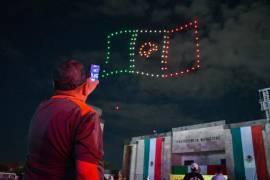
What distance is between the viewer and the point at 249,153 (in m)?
20.7

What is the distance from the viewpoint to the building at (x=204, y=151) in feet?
67.1

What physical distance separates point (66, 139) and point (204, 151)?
25139mm

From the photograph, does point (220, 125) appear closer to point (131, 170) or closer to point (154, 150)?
point (154, 150)

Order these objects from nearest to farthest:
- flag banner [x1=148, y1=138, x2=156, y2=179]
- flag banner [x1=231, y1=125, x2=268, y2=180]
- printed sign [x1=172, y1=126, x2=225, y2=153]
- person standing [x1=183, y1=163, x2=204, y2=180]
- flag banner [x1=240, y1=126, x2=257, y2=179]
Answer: person standing [x1=183, y1=163, x2=204, y2=180]
flag banner [x1=231, y1=125, x2=268, y2=180]
flag banner [x1=240, y1=126, x2=257, y2=179]
printed sign [x1=172, y1=126, x2=225, y2=153]
flag banner [x1=148, y1=138, x2=156, y2=179]

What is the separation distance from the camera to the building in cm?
2045

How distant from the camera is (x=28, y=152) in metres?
1.53

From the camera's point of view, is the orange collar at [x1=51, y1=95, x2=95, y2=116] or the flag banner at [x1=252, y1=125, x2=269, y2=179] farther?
the flag banner at [x1=252, y1=125, x2=269, y2=179]

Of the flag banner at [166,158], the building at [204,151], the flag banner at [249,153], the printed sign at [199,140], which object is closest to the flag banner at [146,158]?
the building at [204,151]

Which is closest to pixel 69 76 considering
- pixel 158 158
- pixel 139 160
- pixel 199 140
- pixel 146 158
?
pixel 199 140

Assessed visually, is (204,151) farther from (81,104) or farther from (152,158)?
(81,104)

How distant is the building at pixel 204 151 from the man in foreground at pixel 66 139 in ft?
70.1

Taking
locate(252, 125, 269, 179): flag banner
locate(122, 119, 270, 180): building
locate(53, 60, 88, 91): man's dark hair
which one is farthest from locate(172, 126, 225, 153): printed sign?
locate(53, 60, 88, 91): man's dark hair

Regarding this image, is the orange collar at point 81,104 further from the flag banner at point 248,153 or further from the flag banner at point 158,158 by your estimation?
the flag banner at point 158,158

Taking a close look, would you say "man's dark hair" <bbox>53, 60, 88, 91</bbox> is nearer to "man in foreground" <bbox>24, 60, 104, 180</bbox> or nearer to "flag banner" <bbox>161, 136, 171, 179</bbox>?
"man in foreground" <bbox>24, 60, 104, 180</bbox>
